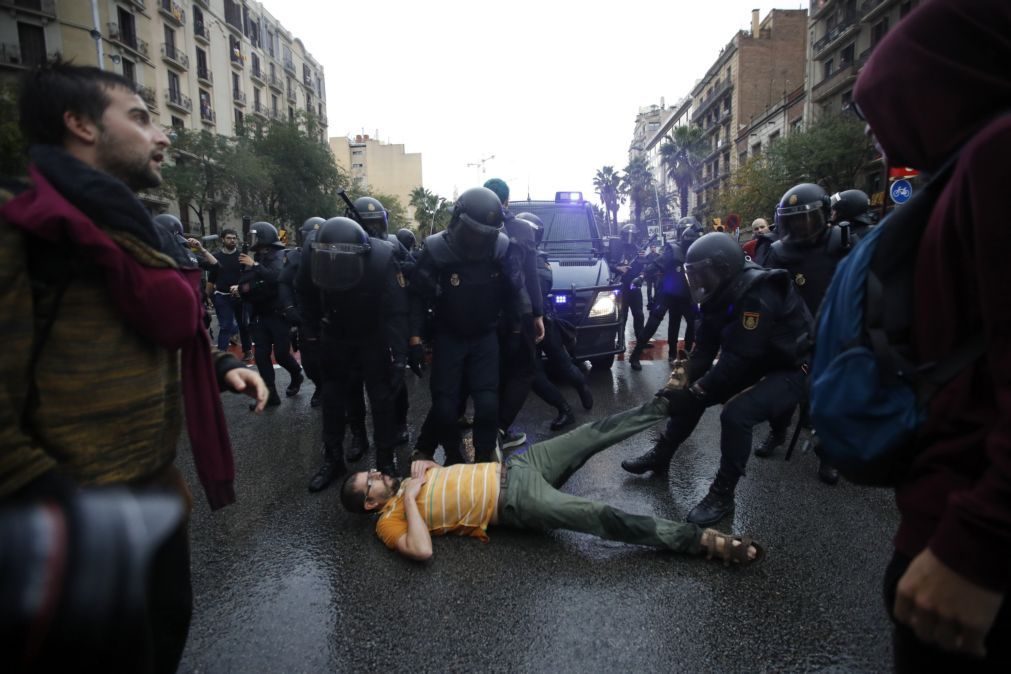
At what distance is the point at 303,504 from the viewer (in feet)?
12.7

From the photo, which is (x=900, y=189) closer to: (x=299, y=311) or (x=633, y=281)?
(x=633, y=281)

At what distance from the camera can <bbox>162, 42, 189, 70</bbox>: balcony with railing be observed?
122ft

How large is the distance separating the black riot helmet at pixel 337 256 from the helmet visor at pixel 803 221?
124 inches

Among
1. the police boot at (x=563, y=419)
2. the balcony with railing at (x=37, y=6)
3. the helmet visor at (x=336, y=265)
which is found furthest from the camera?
the balcony with railing at (x=37, y=6)

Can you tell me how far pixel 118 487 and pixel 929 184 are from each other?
1855 mm

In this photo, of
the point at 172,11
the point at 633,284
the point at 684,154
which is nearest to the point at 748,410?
the point at 633,284

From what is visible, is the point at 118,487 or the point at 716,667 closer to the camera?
the point at 118,487

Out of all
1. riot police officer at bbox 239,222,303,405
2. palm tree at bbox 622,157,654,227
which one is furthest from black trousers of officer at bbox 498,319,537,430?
palm tree at bbox 622,157,654,227

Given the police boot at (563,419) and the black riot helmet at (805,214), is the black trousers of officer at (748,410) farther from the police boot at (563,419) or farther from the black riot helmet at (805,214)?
the police boot at (563,419)

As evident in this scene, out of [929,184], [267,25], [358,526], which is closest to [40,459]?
[929,184]

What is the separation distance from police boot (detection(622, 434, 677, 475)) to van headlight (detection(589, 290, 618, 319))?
9.00 feet

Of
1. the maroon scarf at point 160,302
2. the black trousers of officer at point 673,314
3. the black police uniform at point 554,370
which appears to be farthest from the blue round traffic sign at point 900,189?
the maroon scarf at point 160,302

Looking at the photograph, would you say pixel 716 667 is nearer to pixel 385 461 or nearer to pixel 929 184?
pixel 929 184

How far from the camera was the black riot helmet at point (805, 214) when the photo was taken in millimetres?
4367
